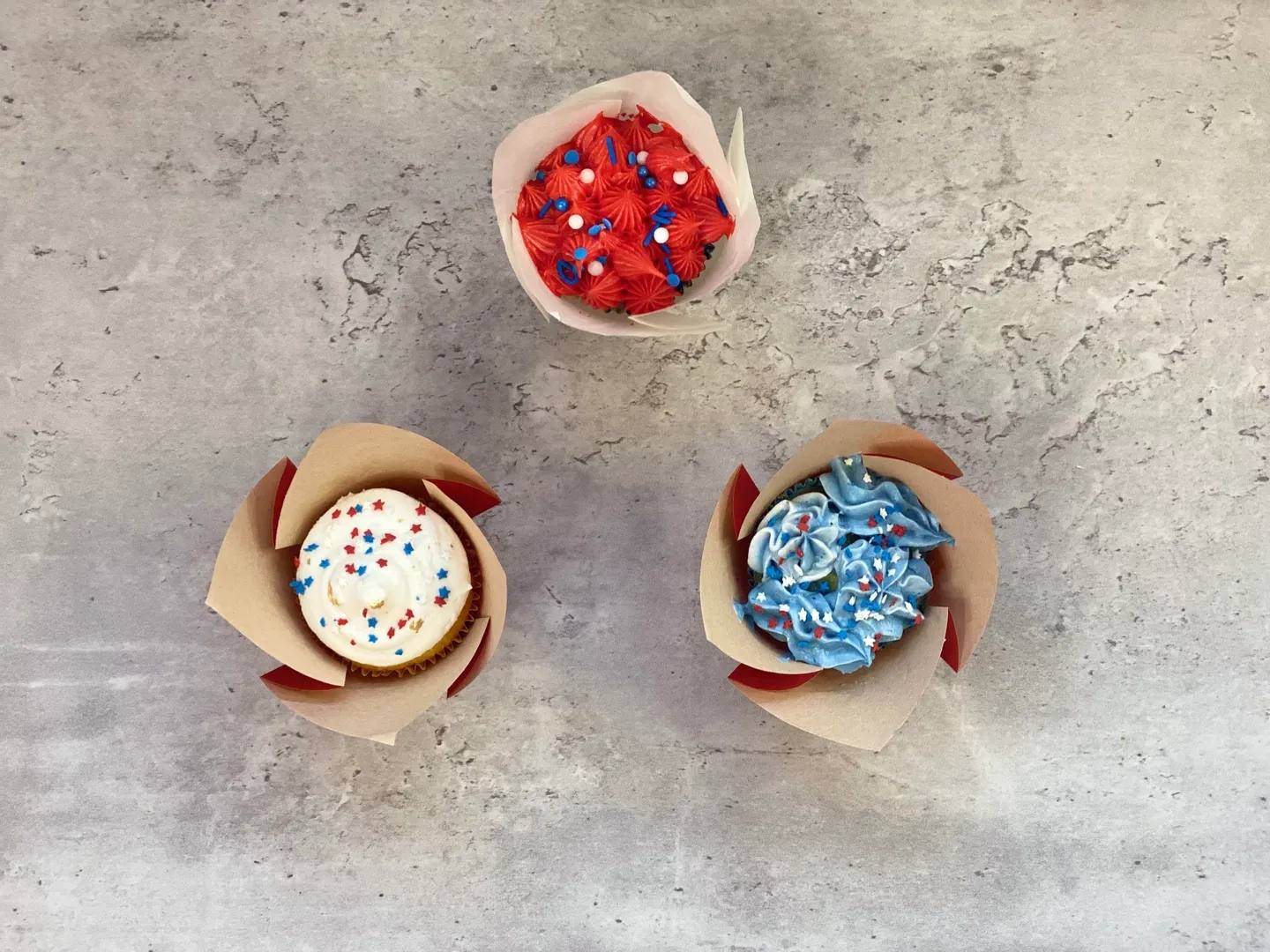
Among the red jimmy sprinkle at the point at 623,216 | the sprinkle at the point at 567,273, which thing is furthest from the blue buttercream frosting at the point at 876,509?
the sprinkle at the point at 567,273

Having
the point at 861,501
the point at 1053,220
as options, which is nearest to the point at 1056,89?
the point at 1053,220

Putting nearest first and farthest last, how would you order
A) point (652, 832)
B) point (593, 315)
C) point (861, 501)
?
point (861, 501)
point (593, 315)
point (652, 832)

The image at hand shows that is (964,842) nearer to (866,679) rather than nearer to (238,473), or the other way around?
(866,679)

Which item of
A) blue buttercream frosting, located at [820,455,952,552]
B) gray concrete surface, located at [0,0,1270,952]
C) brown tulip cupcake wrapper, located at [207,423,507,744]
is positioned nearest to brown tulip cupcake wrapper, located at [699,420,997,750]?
blue buttercream frosting, located at [820,455,952,552]

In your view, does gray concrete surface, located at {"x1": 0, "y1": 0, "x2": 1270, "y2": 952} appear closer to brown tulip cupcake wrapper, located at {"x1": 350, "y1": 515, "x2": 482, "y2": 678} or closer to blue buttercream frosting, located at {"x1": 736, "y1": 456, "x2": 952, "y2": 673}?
brown tulip cupcake wrapper, located at {"x1": 350, "y1": 515, "x2": 482, "y2": 678}

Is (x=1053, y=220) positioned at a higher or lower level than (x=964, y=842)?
higher

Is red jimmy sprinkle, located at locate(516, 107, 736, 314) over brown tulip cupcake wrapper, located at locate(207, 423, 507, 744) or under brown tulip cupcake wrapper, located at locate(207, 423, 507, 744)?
over

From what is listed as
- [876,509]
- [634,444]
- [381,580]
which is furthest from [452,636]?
[876,509]

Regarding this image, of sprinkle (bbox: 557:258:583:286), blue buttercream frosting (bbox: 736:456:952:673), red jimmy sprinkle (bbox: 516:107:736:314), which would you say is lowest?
blue buttercream frosting (bbox: 736:456:952:673)

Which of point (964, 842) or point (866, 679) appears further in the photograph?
point (964, 842)
